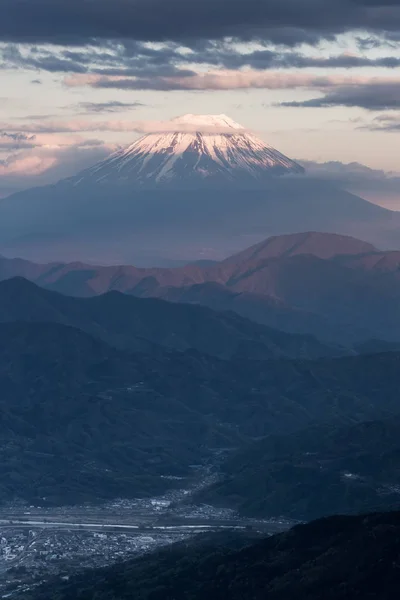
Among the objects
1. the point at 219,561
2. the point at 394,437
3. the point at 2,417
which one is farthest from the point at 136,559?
the point at 2,417

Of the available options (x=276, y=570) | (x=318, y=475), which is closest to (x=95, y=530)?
A: (x=318, y=475)

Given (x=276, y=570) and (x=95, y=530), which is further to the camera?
(x=95, y=530)

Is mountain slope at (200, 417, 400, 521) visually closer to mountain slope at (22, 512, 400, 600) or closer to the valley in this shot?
the valley

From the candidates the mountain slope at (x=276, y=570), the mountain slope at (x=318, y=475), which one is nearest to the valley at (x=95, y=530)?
the mountain slope at (x=318, y=475)

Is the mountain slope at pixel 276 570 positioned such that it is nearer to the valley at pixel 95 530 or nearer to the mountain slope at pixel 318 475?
the valley at pixel 95 530

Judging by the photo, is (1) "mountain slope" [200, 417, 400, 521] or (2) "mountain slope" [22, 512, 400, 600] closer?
(2) "mountain slope" [22, 512, 400, 600]

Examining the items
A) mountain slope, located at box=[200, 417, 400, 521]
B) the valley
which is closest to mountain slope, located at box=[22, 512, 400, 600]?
the valley

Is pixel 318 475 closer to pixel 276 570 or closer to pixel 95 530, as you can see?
pixel 95 530
